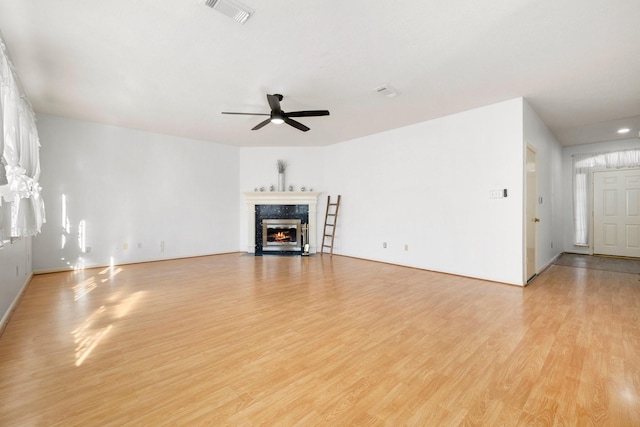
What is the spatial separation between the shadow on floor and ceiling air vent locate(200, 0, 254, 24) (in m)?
7.12

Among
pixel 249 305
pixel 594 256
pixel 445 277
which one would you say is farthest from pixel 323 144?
pixel 594 256

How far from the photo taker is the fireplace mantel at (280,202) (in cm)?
706

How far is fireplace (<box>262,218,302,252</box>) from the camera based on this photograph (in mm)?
7129

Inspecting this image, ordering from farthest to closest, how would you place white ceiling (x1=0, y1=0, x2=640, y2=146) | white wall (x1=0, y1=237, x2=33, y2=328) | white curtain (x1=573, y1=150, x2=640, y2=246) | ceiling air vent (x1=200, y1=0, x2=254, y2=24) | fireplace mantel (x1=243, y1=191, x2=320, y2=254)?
fireplace mantel (x1=243, y1=191, x2=320, y2=254) < white curtain (x1=573, y1=150, x2=640, y2=246) < white wall (x1=0, y1=237, x2=33, y2=328) < white ceiling (x1=0, y1=0, x2=640, y2=146) < ceiling air vent (x1=200, y1=0, x2=254, y2=24)

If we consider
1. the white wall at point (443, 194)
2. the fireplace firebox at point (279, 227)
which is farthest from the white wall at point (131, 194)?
the white wall at point (443, 194)

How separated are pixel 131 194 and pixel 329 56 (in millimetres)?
5057

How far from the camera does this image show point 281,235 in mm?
7188

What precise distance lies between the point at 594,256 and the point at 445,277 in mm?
4984

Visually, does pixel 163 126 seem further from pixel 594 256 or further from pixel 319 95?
pixel 594 256

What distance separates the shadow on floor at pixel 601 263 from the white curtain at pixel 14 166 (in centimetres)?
859

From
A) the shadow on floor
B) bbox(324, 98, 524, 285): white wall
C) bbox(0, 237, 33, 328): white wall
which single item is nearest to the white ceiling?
bbox(324, 98, 524, 285): white wall

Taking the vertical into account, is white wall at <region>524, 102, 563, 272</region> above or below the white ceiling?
below

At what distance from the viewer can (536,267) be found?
473cm

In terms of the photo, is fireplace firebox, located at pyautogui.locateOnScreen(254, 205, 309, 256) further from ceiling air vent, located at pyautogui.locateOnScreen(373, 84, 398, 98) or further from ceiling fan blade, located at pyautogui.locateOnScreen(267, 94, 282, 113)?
ceiling air vent, located at pyautogui.locateOnScreen(373, 84, 398, 98)
